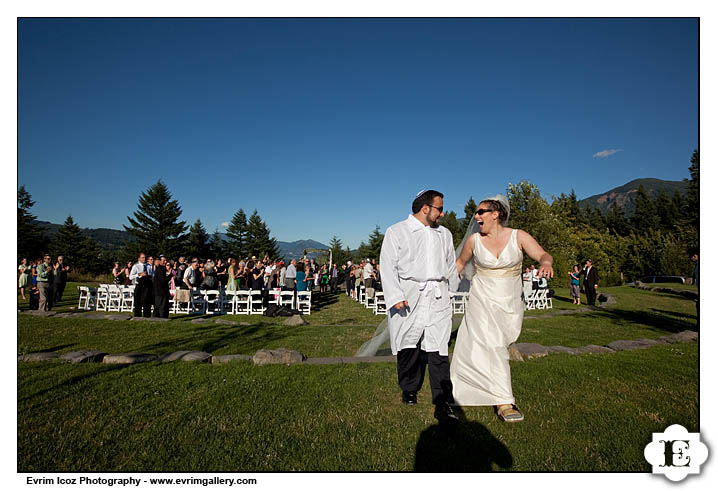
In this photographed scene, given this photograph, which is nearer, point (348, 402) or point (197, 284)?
point (348, 402)

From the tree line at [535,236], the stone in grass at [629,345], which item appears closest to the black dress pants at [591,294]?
the tree line at [535,236]

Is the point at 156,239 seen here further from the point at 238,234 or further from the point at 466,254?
the point at 466,254

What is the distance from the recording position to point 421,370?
417 cm

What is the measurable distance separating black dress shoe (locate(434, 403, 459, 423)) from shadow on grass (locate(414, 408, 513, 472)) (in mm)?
61

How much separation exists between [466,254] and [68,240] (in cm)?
7117

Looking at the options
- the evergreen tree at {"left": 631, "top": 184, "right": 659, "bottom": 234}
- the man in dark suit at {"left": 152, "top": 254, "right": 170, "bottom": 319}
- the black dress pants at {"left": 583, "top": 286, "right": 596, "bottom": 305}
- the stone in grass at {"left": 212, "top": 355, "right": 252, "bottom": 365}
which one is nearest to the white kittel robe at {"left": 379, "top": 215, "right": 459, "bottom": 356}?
the stone in grass at {"left": 212, "top": 355, "right": 252, "bottom": 365}

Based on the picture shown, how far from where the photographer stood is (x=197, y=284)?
15.3 m

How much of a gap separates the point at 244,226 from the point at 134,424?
256 feet

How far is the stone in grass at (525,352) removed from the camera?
6121mm

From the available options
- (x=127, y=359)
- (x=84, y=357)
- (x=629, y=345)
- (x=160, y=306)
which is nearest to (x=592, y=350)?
(x=629, y=345)

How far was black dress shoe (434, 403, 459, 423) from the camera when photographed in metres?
3.52
